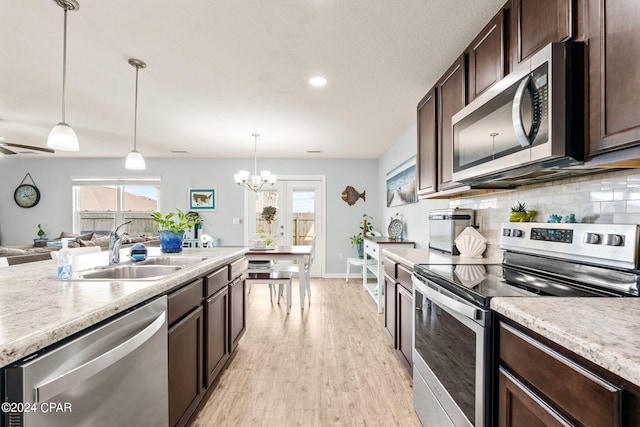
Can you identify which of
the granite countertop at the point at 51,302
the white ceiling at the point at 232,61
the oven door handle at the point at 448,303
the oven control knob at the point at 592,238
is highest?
the white ceiling at the point at 232,61

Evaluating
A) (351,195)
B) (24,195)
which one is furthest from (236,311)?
(24,195)

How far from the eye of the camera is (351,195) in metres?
6.16

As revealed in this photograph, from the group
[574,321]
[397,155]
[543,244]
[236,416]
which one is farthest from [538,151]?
[397,155]

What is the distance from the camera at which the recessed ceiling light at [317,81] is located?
8.52 ft

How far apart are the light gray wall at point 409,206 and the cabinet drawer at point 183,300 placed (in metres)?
2.34

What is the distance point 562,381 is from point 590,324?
16 cm

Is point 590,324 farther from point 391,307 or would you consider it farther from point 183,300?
point 391,307

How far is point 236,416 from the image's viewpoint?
187 cm

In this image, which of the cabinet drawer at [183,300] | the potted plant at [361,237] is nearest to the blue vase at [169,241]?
the cabinet drawer at [183,300]

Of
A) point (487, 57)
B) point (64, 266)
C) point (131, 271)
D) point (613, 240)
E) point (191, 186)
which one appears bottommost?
point (131, 271)

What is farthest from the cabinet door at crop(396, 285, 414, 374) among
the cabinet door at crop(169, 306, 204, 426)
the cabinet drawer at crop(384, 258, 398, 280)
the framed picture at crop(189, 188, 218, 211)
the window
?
the window

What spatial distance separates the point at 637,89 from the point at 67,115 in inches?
183

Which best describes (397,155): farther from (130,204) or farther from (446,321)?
(130,204)

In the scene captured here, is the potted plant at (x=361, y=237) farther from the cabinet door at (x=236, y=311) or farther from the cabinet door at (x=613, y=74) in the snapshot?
the cabinet door at (x=613, y=74)
